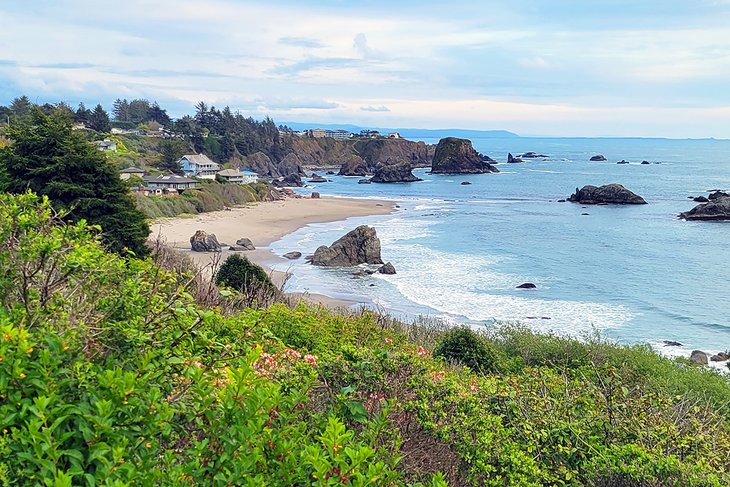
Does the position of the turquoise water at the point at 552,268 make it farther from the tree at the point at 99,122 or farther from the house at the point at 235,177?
the tree at the point at 99,122

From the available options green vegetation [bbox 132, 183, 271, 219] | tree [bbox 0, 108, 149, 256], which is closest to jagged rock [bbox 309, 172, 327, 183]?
green vegetation [bbox 132, 183, 271, 219]

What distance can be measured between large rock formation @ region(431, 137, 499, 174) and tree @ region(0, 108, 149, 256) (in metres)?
98.5

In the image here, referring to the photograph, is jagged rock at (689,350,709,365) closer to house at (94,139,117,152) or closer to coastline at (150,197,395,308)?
coastline at (150,197,395,308)

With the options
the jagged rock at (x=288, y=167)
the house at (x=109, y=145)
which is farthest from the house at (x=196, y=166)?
the jagged rock at (x=288, y=167)

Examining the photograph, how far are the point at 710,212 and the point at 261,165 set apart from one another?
227 ft

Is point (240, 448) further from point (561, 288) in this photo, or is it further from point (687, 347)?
point (561, 288)

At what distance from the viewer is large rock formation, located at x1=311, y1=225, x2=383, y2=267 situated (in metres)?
34.0

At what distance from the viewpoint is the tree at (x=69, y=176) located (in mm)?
19562

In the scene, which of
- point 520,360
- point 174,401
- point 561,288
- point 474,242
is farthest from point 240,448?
point 474,242

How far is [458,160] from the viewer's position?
11594 centimetres

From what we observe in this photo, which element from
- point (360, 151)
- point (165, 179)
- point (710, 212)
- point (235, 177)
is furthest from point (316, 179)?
point (710, 212)

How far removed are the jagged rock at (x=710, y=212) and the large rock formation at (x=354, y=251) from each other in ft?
120

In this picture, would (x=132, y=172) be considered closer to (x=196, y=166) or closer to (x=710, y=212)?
(x=196, y=166)

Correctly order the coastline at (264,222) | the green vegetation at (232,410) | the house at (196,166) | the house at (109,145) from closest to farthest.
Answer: the green vegetation at (232,410), the coastline at (264,222), the house at (109,145), the house at (196,166)
